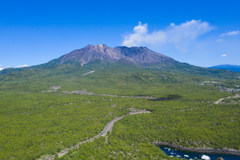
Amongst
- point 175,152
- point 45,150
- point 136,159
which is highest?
point 45,150

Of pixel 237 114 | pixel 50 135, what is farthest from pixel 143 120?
pixel 237 114

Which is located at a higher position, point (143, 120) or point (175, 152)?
point (143, 120)

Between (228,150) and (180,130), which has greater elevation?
(180,130)

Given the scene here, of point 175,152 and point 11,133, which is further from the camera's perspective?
point 11,133

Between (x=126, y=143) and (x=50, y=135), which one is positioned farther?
(x=50, y=135)

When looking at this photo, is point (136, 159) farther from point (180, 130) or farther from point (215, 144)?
point (215, 144)

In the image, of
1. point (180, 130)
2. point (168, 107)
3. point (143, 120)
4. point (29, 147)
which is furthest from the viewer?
point (168, 107)

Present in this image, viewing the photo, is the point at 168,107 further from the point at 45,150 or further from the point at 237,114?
the point at 45,150

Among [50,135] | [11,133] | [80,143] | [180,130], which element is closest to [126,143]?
[80,143]

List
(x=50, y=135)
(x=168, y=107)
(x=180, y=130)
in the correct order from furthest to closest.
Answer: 1. (x=168, y=107)
2. (x=180, y=130)
3. (x=50, y=135)
